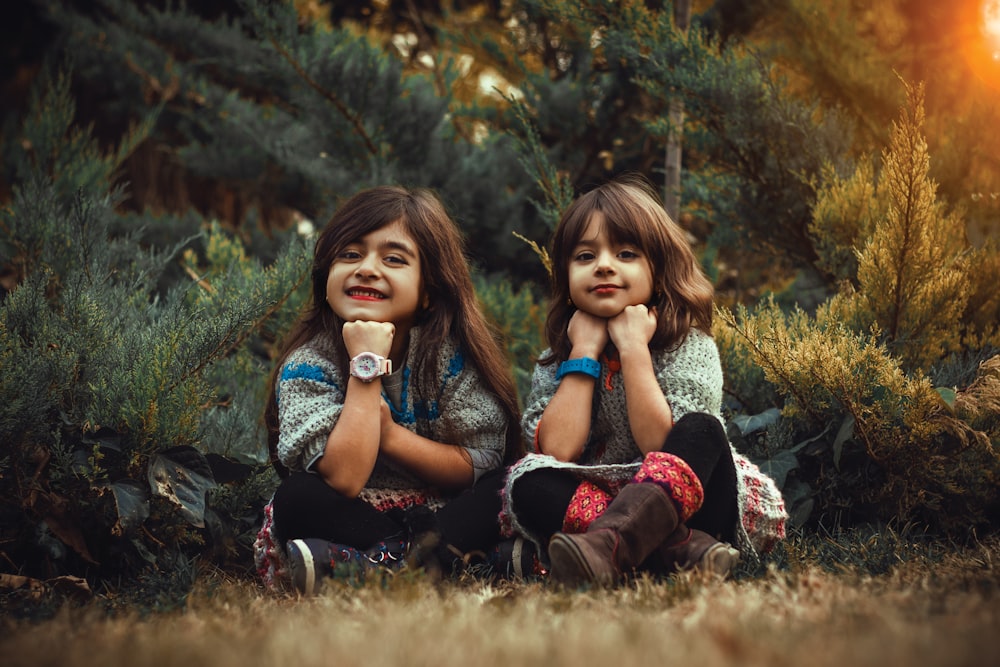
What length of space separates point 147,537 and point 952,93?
4.13m

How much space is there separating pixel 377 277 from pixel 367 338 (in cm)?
23

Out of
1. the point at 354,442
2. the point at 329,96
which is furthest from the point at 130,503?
the point at 329,96

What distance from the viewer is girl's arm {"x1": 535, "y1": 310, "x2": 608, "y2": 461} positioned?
2.52 m

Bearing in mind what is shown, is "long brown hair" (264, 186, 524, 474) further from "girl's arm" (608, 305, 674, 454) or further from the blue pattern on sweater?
"girl's arm" (608, 305, 674, 454)

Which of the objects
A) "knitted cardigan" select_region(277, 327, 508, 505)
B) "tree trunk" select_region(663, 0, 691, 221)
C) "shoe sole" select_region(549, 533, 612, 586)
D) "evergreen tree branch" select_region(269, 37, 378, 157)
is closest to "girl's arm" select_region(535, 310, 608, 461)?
"knitted cardigan" select_region(277, 327, 508, 505)

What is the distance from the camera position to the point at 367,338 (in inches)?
97.7

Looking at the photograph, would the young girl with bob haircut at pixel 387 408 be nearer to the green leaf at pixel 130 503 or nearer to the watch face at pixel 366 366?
the watch face at pixel 366 366

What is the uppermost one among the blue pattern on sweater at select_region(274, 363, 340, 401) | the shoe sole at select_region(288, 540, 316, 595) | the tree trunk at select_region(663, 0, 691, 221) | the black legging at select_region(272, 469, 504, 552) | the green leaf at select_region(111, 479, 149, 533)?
the tree trunk at select_region(663, 0, 691, 221)

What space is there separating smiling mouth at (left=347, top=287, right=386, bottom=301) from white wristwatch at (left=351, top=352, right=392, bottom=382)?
9.8 inches

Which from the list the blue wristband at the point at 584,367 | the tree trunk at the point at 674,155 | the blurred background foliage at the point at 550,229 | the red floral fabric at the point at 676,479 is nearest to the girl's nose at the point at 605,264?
the blue wristband at the point at 584,367

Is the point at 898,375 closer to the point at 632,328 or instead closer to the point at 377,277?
the point at 632,328

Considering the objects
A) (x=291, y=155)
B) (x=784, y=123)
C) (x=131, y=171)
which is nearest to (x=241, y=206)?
(x=131, y=171)

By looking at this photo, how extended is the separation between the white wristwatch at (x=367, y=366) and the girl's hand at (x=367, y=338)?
64mm

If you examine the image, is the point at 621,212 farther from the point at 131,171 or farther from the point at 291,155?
the point at 131,171
